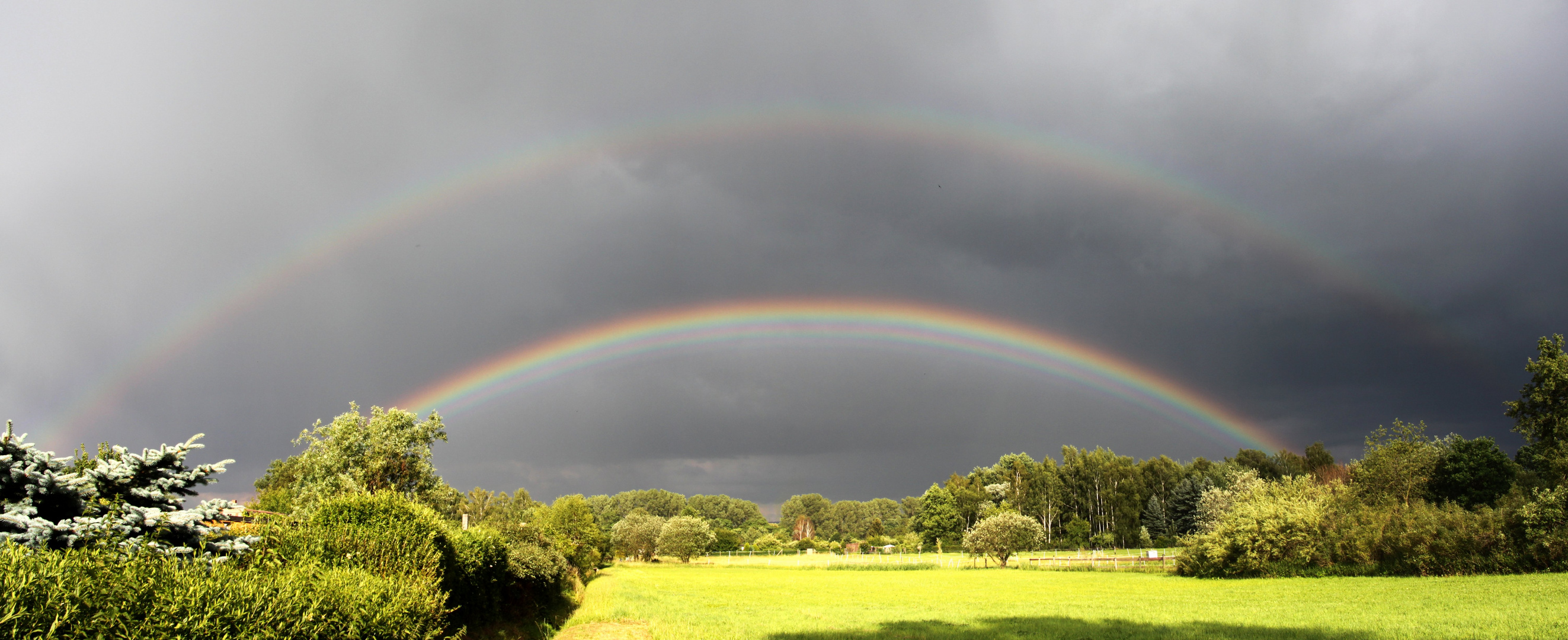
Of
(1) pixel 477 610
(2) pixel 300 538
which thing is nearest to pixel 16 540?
(2) pixel 300 538

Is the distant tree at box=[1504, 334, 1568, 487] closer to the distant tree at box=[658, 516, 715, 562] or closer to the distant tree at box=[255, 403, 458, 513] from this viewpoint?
the distant tree at box=[255, 403, 458, 513]

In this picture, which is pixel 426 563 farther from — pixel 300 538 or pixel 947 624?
pixel 947 624

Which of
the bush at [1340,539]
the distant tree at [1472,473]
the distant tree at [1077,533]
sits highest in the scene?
the distant tree at [1472,473]

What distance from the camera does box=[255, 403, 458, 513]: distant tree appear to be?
41906mm

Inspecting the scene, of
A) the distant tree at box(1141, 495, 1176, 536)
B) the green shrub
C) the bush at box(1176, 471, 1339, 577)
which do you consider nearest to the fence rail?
the bush at box(1176, 471, 1339, 577)

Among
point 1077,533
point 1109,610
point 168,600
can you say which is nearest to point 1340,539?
point 1109,610

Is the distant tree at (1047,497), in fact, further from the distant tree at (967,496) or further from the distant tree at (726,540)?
→ the distant tree at (726,540)

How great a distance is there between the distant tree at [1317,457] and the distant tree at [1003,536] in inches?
3654

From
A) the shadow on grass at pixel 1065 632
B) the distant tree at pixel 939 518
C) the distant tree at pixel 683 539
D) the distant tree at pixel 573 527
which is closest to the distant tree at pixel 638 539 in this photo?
the distant tree at pixel 683 539

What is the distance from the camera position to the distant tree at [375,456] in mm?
41906

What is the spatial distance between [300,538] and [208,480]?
103 inches

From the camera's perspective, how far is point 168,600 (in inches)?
274

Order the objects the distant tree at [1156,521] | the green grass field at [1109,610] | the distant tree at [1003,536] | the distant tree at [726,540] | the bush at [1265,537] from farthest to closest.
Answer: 1. the distant tree at [726,540]
2. the distant tree at [1156,521]
3. the distant tree at [1003,536]
4. the bush at [1265,537]
5. the green grass field at [1109,610]

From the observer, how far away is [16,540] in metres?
8.03
